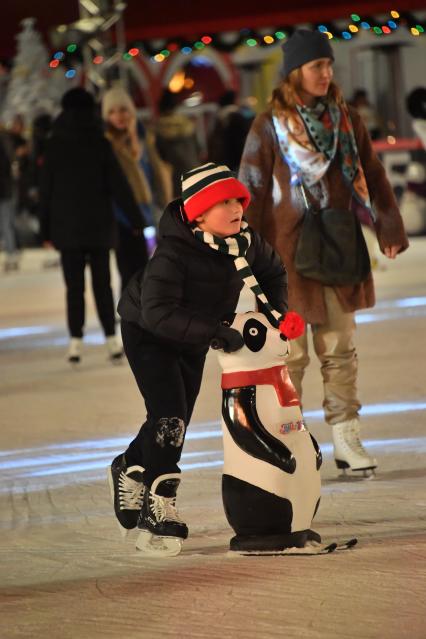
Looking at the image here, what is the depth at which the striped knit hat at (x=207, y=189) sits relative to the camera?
4793 mm

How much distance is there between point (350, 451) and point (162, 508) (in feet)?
4.13

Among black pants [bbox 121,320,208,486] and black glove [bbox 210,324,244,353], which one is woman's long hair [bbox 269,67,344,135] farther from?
black glove [bbox 210,324,244,353]

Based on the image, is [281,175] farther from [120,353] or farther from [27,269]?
[27,269]

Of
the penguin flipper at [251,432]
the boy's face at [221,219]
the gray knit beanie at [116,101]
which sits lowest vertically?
the gray knit beanie at [116,101]

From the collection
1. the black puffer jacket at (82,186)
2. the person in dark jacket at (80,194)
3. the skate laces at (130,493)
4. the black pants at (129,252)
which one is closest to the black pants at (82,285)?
the person in dark jacket at (80,194)

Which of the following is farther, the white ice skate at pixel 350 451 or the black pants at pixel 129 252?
the black pants at pixel 129 252

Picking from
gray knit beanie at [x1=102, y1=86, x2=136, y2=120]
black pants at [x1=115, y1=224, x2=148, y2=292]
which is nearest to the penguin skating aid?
black pants at [x1=115, y1=224, x2=148, y2=292]

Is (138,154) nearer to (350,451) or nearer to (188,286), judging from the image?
(350,451)

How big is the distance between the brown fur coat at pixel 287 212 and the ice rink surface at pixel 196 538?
0.70 metres

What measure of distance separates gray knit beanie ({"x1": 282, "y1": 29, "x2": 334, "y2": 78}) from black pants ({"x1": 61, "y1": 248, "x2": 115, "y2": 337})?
12.4 feet

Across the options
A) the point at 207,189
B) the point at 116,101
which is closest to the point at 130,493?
the point at 207,189

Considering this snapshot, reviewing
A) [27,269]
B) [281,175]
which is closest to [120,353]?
[281,175]

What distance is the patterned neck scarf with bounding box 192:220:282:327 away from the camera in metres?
4.77

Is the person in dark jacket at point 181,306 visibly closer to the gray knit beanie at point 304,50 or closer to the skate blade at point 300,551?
the skate blade at point 300,551
